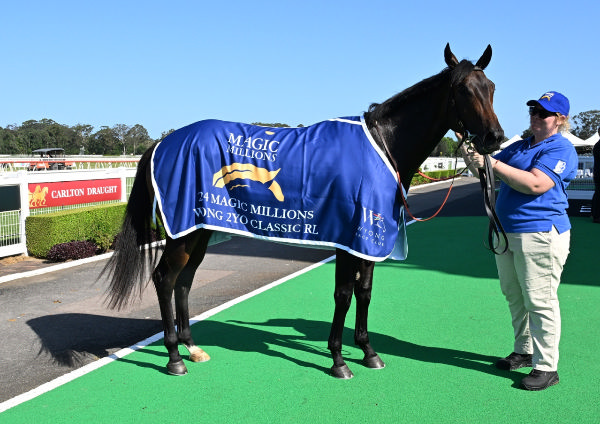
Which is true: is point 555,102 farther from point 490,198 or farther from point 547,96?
point 490,198

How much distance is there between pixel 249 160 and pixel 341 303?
120 centimetres

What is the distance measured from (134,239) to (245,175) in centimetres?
107

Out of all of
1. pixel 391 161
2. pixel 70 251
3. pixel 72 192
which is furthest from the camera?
pixel 72 192

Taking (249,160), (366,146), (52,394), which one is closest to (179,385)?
(52,394)

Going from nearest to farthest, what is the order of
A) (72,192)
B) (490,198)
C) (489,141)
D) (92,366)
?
(489,141) < (490,198) < (92,366) < (72,192)

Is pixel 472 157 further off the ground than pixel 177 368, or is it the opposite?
pixel 472 157

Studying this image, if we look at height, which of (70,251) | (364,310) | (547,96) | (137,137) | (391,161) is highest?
(137,137)

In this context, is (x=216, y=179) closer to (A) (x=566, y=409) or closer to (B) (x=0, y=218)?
(A) (x=566, y=409)

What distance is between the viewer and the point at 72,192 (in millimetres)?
10227

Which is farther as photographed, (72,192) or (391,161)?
(72,192)

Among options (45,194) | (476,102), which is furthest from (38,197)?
(476,102)

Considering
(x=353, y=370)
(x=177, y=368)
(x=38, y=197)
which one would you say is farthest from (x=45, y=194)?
(x=353, y=370)

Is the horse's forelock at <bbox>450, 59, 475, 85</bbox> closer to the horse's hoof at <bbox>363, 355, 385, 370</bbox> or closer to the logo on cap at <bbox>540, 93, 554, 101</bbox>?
the logo on cap at <bbox>540, 93, 554, 101</bbox>

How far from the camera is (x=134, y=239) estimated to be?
4164 millimetres
